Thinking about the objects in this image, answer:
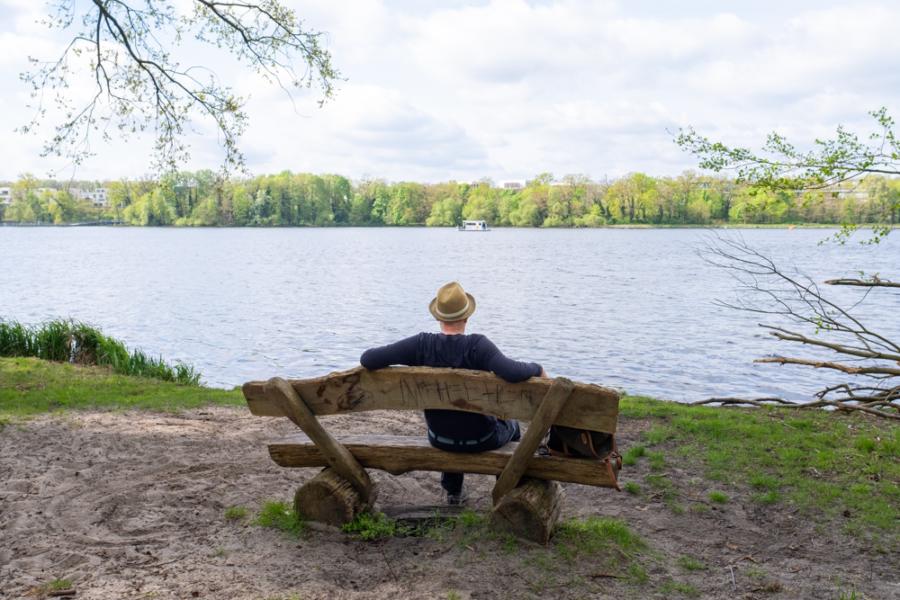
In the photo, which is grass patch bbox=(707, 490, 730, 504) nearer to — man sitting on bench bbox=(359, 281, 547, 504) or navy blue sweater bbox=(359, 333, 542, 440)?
man sitting on bench bbox=(359, 281, 547, 504)

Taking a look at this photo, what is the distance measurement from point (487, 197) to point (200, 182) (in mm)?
109594

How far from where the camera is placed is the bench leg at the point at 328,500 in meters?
4.98

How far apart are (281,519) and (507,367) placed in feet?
6.58

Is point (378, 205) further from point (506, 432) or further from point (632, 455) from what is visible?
point (506, 432)

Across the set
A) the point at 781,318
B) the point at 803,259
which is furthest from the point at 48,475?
the point at 803,259

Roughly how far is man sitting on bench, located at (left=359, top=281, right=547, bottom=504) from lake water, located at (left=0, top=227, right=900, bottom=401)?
10.7m

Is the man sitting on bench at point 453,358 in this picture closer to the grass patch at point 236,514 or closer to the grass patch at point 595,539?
the grass patch at point 595,539

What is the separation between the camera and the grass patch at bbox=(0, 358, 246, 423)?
9.39m

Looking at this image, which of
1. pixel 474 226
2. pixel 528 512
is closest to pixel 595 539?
pixel 528 512

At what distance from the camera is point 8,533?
5105 mm

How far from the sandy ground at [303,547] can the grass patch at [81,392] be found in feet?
7.57

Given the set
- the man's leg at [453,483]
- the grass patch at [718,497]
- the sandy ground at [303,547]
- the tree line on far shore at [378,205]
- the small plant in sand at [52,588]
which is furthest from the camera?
the tree line on far shore at [378,205]

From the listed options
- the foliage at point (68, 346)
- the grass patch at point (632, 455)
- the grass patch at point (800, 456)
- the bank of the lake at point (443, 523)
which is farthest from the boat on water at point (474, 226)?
the grass patch at point (632, 455)

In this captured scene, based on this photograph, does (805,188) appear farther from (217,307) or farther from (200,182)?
(217,307)
